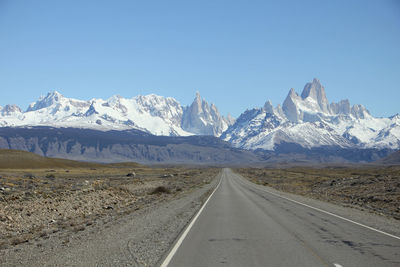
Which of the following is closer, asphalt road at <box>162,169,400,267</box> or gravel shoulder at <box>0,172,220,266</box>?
asphalt road at <box>162,169,400,267</box>

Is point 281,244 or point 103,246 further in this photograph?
point 281,244

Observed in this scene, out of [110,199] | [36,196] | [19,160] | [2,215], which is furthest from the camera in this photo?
[19,160]

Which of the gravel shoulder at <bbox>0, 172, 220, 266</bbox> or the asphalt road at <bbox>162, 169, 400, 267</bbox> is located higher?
the asphalt road at <bbox>162, 169, 400, 267</bbox>

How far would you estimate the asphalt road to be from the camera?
34.6 feet

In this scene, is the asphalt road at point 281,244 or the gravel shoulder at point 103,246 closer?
the asphalt road at point 281,244

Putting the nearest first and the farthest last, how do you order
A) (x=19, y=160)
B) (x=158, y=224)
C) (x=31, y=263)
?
(x=31, y=263) < (x=158, y=224) < (x=19, y=160)

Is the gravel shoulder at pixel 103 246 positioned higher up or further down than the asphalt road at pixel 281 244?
further down

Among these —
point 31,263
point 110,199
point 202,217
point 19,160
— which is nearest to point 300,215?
point 202,217

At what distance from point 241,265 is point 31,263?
19.1 feet

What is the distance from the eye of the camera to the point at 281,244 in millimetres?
12797

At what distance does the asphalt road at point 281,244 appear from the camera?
1055cm

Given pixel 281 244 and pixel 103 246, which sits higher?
pixel 281 244

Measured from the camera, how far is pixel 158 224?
17.7m

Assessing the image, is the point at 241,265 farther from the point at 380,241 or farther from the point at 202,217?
the point at 202,217
